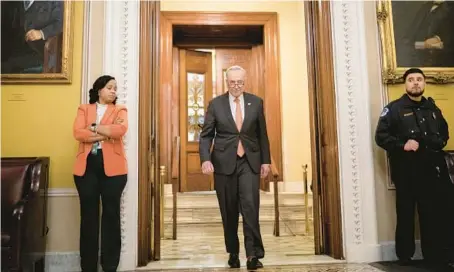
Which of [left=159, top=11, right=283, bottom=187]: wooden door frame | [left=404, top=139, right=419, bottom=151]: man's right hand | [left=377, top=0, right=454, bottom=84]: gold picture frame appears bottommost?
[left=404, top=139, right=419, bottom=151]: man's right hand

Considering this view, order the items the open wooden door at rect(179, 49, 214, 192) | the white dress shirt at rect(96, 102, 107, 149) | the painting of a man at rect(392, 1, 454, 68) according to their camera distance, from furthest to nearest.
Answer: the open wooden door at rect(179, 49, 214, 192) → the painting of a man at rect(392, 1, 454, 68) → the white dress shirt at rect(96, 102, 107, 149)

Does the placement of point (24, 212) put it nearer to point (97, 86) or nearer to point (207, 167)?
point (97, 86)

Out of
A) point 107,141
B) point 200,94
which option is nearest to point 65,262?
point 107,141

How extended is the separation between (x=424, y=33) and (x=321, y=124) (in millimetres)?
1248

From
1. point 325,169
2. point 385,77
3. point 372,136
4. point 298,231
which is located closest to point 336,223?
point 325,169

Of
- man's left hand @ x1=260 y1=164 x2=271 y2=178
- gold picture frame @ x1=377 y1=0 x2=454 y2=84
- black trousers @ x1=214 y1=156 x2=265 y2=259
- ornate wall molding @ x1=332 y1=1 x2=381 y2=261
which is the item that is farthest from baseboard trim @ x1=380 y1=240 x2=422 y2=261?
gold picture frame @ x1=377 y1=0 x2=454 y2=84

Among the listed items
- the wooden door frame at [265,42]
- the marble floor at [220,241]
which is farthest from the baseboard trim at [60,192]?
the wooden door frame at [265,42]

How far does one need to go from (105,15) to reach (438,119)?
2.85 m

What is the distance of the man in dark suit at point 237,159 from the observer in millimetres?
3016

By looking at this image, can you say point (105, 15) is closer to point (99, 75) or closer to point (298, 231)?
point (99, 75)

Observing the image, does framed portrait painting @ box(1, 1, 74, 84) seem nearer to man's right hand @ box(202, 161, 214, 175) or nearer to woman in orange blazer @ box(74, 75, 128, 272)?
woman in orange blazer @ box(74, 75, 128, 272)

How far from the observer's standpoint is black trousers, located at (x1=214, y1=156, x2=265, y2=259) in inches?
118

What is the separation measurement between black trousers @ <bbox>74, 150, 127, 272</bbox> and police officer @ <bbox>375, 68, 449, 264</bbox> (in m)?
2.10

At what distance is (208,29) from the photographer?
673 centimetres
